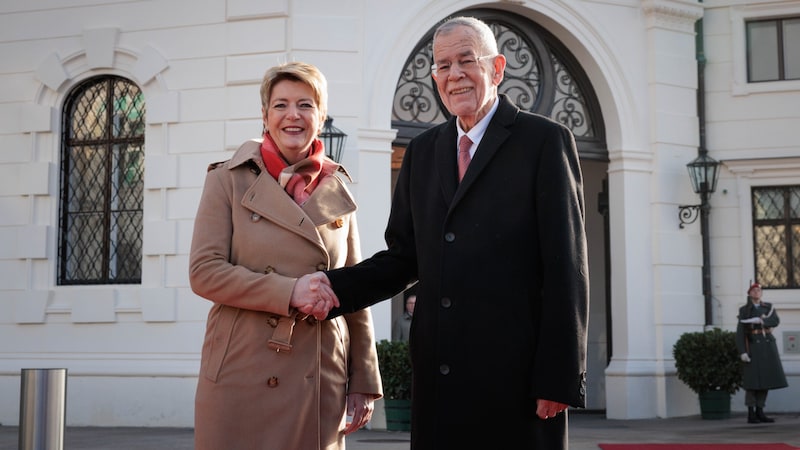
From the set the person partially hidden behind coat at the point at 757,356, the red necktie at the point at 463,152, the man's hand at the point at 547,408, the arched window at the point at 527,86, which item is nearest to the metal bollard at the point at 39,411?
the red necktie at the point at 463,152

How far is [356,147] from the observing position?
464 inches

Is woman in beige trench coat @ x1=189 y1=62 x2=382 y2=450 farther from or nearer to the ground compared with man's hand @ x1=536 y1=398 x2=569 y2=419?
farther from the ground

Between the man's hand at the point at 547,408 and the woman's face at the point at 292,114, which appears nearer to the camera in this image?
the man's hand at the point at 547,408

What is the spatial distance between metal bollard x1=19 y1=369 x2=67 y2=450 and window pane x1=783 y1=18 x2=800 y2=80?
1195cm

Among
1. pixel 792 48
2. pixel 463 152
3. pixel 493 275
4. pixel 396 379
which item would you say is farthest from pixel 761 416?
pixel 493 275

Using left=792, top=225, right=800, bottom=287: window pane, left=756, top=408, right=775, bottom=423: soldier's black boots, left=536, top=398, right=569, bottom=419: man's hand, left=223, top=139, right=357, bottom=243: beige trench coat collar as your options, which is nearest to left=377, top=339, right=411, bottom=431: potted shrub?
left=756, top=408, right=775, bottom=423: soldier's black boots

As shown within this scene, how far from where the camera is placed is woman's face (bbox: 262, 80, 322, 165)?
375cm

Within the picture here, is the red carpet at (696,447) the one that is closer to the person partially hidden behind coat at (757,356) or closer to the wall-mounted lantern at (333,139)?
the person partially hidden behind coat at (757,356)

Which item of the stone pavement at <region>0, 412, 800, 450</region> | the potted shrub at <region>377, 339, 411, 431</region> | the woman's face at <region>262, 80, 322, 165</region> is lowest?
the stone pavement at <region>0, 412, 800, 450</region>

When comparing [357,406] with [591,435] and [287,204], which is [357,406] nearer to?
[287,204]

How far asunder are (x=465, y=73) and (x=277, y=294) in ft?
3.29

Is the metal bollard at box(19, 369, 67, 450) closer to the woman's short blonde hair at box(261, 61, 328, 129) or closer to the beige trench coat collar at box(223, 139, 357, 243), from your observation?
the beige trench coat collar at box(223, 139, 357, 243)

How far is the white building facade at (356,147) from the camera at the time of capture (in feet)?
38.7

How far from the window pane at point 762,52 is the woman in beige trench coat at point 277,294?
1185cm
